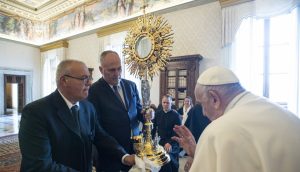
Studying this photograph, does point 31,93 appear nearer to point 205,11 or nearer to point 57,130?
point 205,11

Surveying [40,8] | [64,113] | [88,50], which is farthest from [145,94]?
[40,8]

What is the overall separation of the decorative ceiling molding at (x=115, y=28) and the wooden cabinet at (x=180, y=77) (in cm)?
289

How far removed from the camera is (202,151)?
1294 millimetres

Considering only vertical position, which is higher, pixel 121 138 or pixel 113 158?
pixel 121 138

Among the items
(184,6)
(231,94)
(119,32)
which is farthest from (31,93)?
(231,94)

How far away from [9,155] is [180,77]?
5.43 metres

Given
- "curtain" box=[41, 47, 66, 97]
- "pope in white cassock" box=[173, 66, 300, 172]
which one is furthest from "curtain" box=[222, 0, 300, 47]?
"curtain" box=[41, 47, 66, 97]

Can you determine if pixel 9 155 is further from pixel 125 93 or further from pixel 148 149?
pixel 148 149

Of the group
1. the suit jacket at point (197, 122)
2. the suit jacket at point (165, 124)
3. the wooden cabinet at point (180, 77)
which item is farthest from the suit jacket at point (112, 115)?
the wooden cabinet at point (180, 77)

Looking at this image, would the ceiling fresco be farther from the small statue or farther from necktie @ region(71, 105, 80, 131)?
necktie @ region(71, 105, 80, 131)

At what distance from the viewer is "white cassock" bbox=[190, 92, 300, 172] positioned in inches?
46.0

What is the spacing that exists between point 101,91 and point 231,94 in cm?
149

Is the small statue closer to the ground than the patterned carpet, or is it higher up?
higher up

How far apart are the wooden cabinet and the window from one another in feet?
4.17
